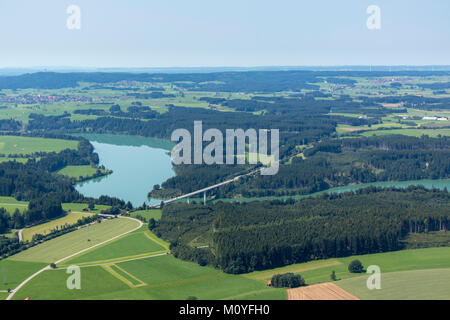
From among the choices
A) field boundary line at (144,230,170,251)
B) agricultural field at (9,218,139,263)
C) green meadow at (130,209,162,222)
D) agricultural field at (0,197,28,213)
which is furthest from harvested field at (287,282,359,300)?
agricultural field at (0,197,28,213)

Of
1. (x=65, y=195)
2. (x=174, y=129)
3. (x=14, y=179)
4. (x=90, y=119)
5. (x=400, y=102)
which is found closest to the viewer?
(x=65, y=195)

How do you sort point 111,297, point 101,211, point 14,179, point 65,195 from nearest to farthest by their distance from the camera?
point 111,297
point 101,211
point 65,195
point 14,179

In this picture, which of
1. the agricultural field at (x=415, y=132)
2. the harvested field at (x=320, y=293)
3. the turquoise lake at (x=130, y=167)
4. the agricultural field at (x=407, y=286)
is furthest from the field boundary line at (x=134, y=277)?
the agricultural field at (x=415, y=132)

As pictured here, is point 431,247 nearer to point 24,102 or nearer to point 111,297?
point 111,297

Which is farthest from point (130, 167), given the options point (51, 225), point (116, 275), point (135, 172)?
point (116, 275)

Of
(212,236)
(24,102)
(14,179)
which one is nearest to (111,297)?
(212,236)

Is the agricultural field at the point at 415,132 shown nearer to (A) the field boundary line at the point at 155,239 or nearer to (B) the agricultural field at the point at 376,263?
(B) the agricultural field at the point at 376,263

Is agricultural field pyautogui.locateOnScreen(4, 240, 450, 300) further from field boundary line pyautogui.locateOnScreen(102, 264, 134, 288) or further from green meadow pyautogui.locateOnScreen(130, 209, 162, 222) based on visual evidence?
green meadow pyautogui.locateOnScreen(130, 209, 162, 222)
